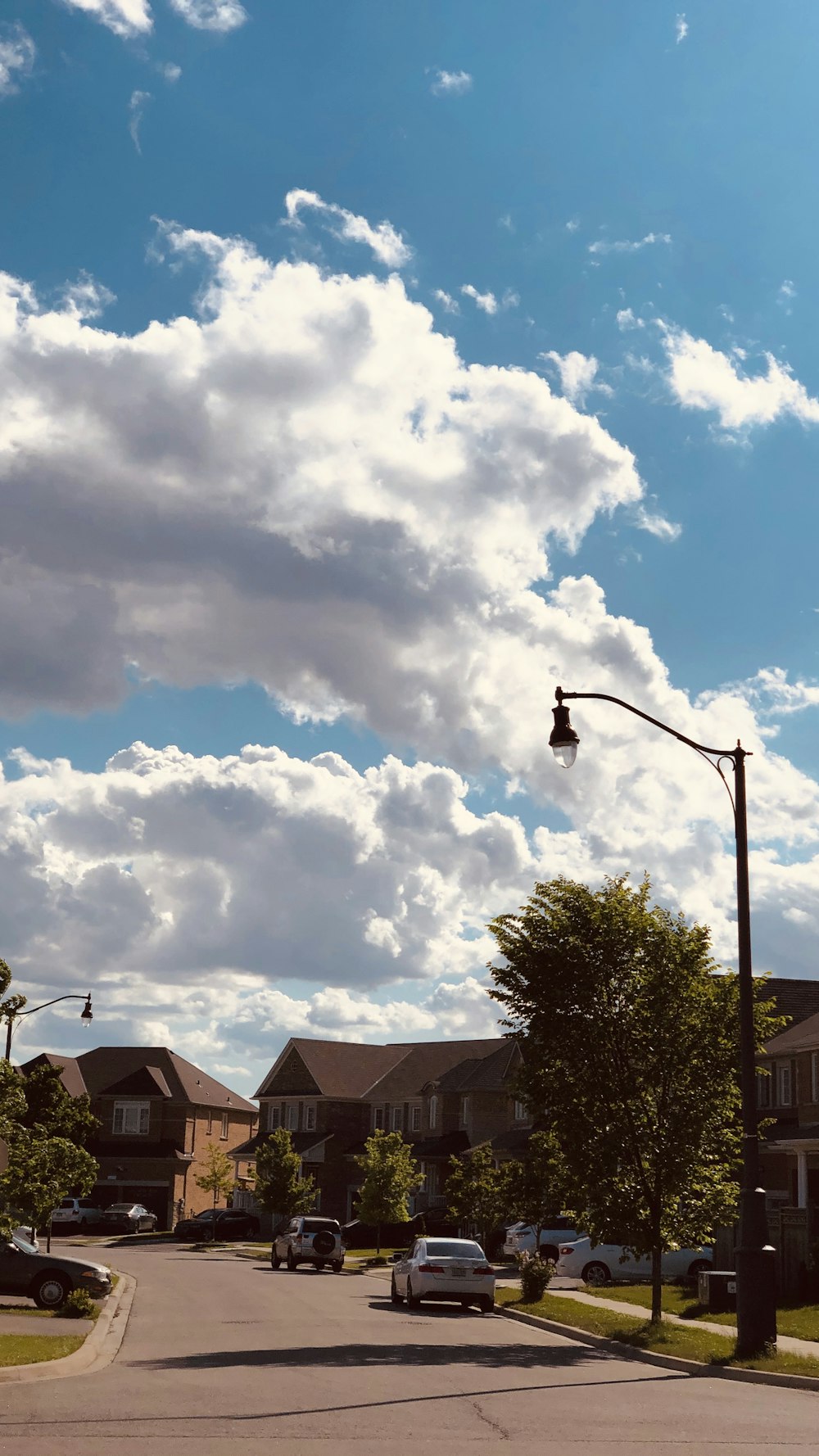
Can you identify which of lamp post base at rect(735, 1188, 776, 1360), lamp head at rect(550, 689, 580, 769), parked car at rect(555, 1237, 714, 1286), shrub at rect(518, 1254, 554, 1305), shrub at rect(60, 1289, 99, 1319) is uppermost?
lamp head at rect(550, 689, 580, 769)

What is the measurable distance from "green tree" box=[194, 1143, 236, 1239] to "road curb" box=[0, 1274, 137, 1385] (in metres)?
46.2

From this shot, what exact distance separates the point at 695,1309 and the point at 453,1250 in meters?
4.92

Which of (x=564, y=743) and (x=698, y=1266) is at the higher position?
(x=564, y=743)

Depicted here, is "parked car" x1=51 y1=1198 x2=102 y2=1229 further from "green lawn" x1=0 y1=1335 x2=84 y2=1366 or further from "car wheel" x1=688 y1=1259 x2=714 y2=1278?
"green lawn" x1=0 y1=1335 x2=84 y2=1366

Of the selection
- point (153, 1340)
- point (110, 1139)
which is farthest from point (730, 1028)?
point (110, 1139)

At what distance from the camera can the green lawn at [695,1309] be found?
24486mm

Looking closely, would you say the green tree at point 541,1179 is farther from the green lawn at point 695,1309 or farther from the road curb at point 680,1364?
the green lawn at point 695,1309

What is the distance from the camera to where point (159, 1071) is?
87.9 m

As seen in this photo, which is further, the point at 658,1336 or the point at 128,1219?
the point at 128,1219

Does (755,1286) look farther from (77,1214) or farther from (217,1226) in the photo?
(77,1214)

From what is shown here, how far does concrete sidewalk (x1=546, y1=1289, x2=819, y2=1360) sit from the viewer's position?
2048cm

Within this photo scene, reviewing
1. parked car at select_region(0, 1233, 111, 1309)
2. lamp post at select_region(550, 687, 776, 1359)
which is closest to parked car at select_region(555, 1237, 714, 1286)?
parked car at select_region(0, 1233, 111, 1309)

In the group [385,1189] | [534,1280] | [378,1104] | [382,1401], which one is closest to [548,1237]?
[385,1189]

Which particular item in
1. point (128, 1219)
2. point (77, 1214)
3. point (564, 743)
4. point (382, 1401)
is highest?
point (564, 743)
